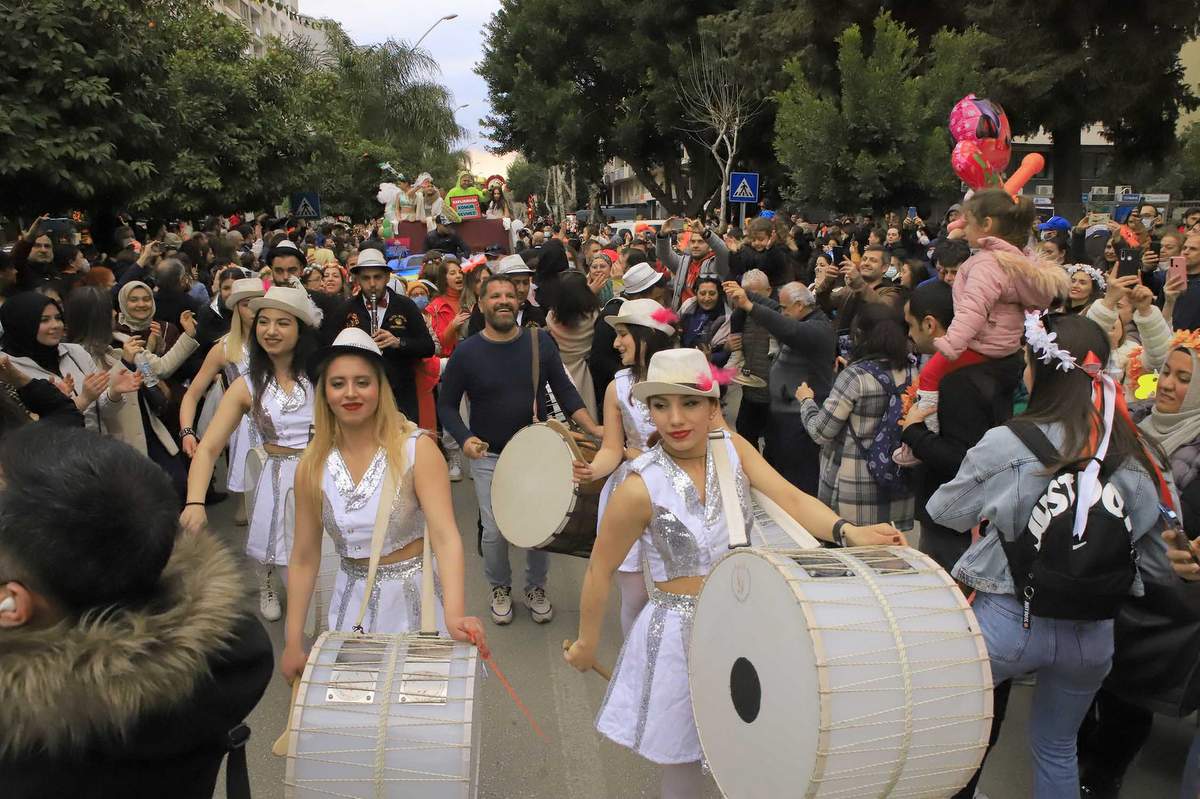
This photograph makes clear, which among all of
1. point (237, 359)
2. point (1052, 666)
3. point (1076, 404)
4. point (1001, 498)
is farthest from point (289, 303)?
point (1052, 666)

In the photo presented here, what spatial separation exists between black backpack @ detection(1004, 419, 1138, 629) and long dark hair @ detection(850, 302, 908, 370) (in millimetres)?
1890

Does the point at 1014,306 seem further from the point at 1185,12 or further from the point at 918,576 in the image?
the point at 1185,12

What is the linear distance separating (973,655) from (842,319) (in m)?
5.85

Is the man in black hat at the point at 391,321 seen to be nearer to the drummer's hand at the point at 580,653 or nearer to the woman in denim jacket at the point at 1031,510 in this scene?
the drummer's hand at the point at 580,653

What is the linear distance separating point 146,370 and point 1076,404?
18.8ft

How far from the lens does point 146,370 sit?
644cm

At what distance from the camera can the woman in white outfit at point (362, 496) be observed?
3182 mm

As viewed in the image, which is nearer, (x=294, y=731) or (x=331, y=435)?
(x=294, y=731)

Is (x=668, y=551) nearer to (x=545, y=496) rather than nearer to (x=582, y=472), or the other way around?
(x=582, y=472)

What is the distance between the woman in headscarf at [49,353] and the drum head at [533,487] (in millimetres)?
2174

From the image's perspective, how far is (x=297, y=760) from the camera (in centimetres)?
230

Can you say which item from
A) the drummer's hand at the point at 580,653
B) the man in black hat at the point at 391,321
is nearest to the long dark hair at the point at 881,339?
the drummer's hand at the point at 580,653

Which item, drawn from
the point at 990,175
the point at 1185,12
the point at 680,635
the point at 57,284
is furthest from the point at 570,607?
the point at 1185,12

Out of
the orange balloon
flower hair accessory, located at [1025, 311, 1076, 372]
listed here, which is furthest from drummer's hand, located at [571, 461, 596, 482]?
the orange balloon
